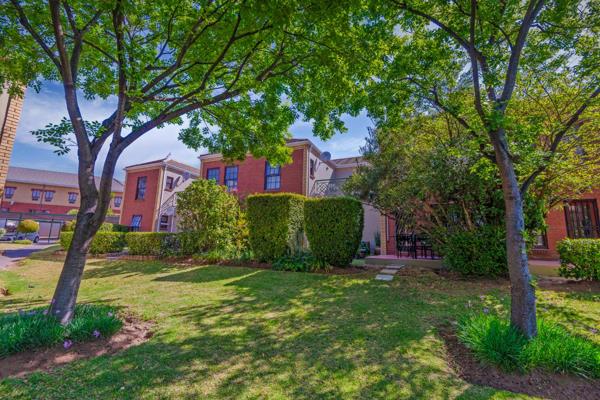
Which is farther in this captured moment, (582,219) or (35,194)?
(35,194)

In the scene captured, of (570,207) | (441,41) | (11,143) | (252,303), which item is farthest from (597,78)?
(11,143)

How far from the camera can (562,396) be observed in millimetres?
2508

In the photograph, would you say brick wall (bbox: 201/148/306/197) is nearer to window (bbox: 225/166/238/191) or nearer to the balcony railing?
window (bbox: 225/166/238/191)

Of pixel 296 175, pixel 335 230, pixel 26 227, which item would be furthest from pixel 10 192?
pixel 335 230

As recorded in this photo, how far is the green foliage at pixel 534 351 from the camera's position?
9.16 ft

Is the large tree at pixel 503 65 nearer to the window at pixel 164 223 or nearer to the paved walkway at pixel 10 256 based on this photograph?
the paved walkway at pixel 10 256

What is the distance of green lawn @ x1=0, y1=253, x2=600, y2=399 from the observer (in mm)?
2580

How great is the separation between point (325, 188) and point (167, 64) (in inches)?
466

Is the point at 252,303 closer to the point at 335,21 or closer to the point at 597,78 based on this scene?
the point at 335,21

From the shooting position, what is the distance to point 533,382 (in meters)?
2.68

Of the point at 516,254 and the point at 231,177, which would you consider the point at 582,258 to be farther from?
the point at 231,177

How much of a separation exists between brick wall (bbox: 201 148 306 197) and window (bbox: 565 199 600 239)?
1242 cm

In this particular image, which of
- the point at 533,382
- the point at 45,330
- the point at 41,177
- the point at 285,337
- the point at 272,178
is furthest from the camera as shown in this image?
the point at 41,177

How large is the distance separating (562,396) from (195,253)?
11.3 metres
